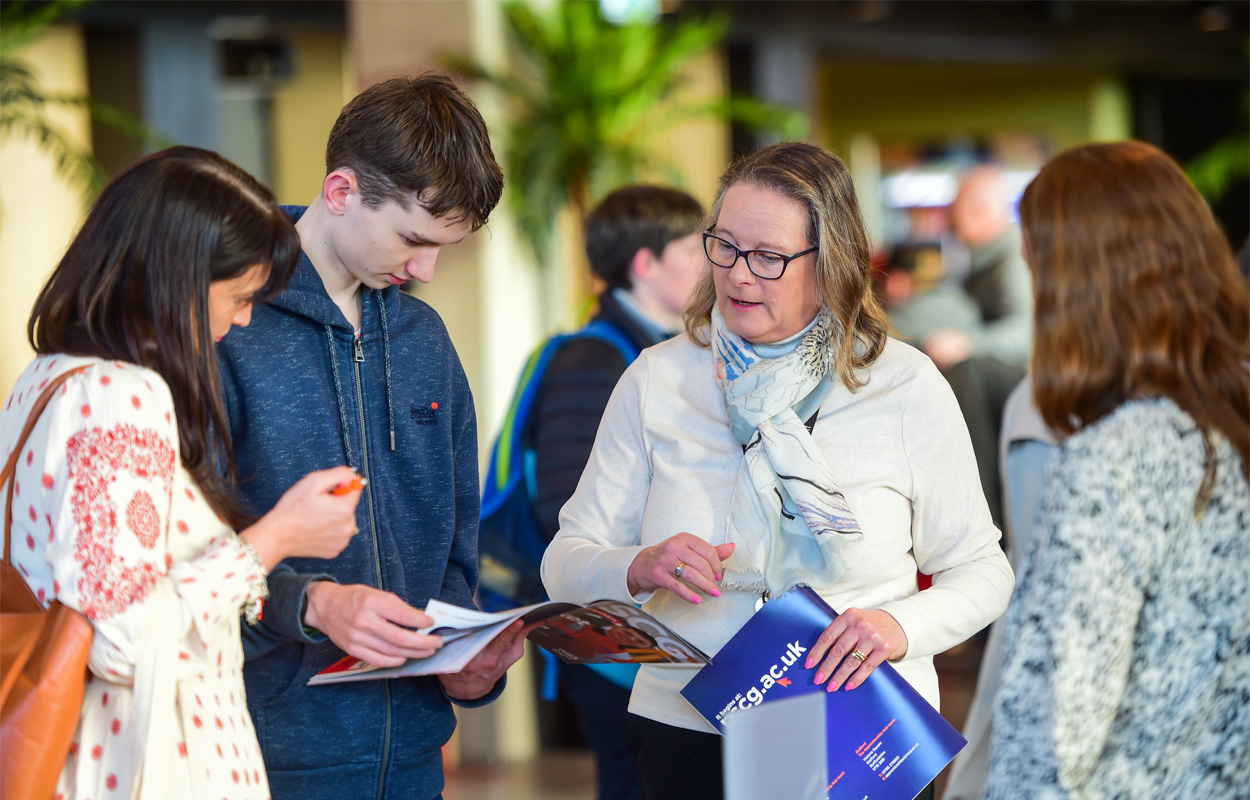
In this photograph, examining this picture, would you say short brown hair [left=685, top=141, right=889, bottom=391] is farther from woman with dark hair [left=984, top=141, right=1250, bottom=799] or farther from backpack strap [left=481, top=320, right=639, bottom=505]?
backpack strap [left=481, top=320, right=639, bottom=505]

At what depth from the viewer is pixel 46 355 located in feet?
4.59

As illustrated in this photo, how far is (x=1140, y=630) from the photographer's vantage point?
1539 millimetres

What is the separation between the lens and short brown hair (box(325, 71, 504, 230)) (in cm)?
167

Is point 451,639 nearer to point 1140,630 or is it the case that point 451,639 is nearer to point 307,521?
point 307,521

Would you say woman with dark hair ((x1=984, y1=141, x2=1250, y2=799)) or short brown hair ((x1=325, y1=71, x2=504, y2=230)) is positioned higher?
short brown hair ((x1=325, y1=71, x2=504, y2=230))

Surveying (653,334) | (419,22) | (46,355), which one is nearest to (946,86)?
→ (419,22)

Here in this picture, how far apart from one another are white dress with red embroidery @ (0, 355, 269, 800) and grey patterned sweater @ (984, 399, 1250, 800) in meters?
1.00

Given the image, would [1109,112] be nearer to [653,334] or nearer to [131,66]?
[131,66]

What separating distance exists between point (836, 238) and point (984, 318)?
3547 mm

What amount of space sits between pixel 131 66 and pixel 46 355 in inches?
218

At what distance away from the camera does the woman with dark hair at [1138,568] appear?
4.94 ft

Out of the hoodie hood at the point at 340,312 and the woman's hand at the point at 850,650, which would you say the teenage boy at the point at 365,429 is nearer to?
the hoodie hood at the point at 340,312

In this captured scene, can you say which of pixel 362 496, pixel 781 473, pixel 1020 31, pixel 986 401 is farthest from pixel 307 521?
pixel 1020 31

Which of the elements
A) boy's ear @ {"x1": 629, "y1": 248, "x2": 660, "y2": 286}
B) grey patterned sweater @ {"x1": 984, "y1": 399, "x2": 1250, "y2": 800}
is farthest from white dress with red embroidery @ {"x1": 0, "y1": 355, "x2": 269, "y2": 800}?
boy's ear @ {"x1": 629, "y1": 248, "x2": 660, "y2": 286}
